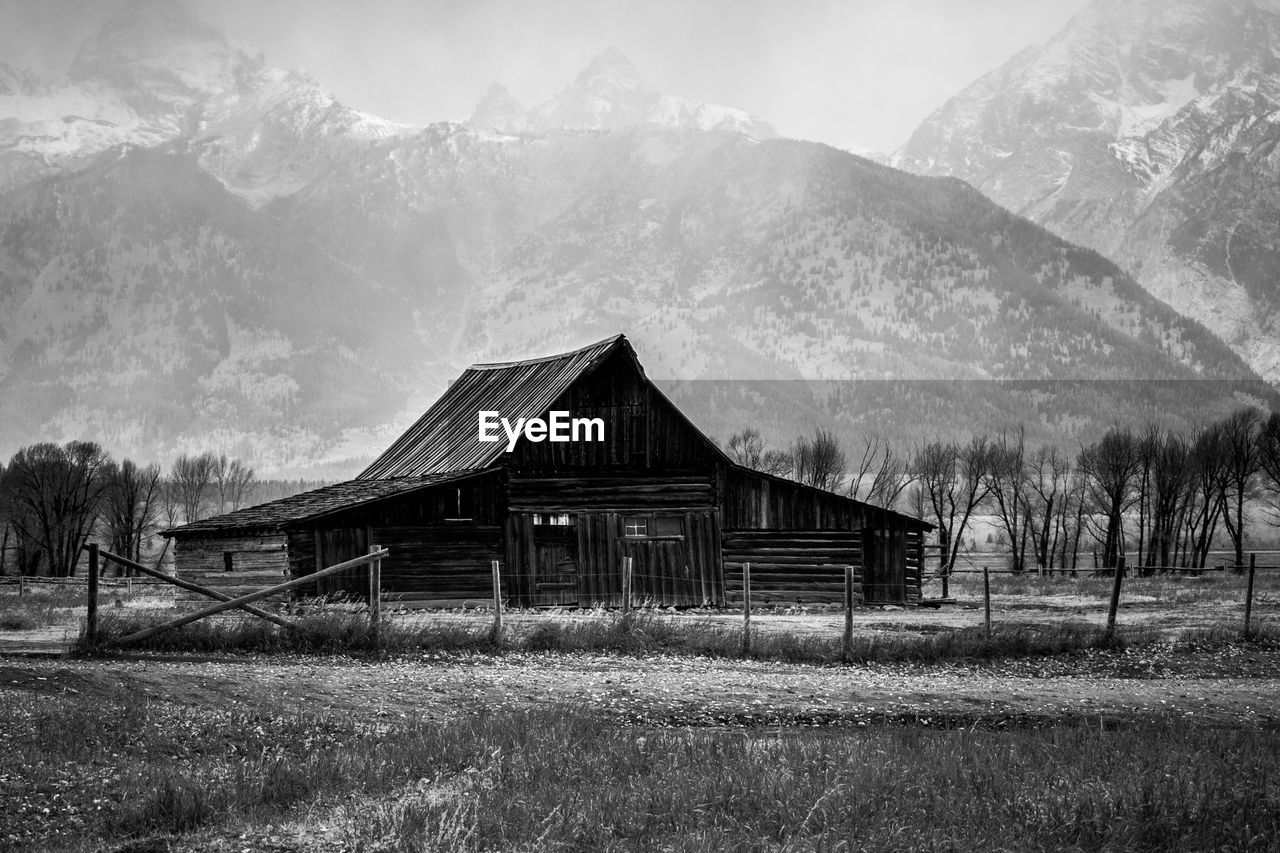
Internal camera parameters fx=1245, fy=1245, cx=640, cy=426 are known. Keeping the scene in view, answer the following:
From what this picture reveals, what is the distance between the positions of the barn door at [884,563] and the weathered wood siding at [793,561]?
2.29ft

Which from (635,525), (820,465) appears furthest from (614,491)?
(820,465)

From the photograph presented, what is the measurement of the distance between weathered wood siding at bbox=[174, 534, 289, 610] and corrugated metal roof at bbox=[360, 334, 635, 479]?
589cm

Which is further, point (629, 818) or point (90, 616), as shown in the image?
point (90, 616)

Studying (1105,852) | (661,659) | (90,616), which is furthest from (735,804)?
(90,616)

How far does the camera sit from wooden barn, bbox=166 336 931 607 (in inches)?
1406

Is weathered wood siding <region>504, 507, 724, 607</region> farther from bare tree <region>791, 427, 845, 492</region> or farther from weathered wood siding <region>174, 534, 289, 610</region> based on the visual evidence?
Result: bare tree <region>791, 427, 845, 492</region>

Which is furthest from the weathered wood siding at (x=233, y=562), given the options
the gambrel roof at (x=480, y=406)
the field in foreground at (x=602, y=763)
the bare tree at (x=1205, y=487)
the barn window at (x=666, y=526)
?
the bare tree at (x=1205, y=487)

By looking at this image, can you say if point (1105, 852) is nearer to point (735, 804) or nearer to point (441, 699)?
point (735, 804)

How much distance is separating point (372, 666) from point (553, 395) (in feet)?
66.6

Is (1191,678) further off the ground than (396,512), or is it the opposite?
(396,512)

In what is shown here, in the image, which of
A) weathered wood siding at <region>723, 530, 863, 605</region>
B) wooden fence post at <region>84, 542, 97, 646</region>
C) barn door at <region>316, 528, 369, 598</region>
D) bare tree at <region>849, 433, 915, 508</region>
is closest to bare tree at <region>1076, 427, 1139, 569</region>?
bare tree at <region>849, 433, 915, 508</region>

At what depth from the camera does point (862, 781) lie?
10141 mm

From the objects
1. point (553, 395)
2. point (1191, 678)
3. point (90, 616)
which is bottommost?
point (1191, 678)

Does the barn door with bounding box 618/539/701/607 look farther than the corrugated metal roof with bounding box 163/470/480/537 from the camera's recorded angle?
Yes
